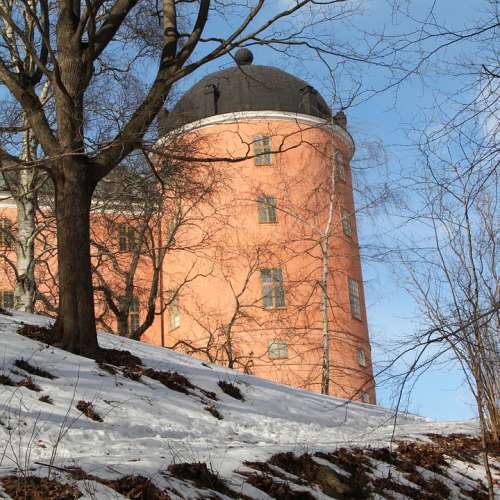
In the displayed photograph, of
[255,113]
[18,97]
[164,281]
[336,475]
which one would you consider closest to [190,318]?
[164,281]

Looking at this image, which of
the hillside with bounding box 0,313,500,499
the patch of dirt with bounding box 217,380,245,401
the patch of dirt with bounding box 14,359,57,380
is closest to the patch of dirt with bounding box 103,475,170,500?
the hillside with bounding box 0,313,500,499

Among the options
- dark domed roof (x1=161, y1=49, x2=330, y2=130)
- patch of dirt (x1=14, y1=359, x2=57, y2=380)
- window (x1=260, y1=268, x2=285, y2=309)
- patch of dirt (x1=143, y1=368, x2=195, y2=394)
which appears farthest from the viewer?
dark domed roof (x1=161, y1=49, x2=330, y2=130)

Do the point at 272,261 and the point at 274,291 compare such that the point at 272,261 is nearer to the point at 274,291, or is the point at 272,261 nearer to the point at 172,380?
the point at 274,291

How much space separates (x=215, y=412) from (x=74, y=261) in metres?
2.83

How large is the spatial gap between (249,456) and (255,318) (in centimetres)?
1975

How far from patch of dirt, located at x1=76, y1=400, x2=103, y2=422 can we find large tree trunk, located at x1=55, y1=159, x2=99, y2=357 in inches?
84.8

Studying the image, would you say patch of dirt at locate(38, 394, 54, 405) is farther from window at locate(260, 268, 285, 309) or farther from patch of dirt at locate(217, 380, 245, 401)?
window at locate(260, 268, 285, 309)

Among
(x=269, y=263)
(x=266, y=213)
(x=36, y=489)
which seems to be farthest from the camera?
(x=266, y=213)

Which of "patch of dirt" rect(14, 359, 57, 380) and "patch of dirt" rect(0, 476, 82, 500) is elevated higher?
"patch of dirt" rect(14, 359, 57, 380)

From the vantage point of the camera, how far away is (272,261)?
86.8 ft

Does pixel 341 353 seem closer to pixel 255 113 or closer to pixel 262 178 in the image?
pixel 262 178

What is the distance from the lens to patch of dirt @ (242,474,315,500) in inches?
208

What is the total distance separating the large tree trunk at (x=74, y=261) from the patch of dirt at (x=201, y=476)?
15.1ft

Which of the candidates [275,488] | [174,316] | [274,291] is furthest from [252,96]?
[275,488]
